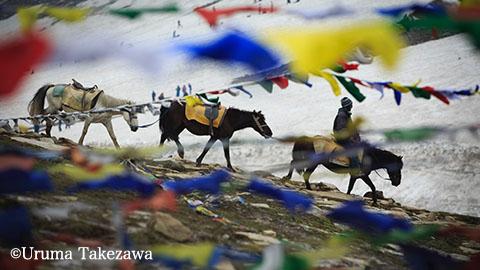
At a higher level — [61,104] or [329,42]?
[329,42]

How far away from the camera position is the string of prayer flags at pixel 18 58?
5.96 feet

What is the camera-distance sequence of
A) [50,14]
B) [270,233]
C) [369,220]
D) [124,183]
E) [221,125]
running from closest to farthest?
[50,14], [124,183], [369,220], [270,233], [221,125]

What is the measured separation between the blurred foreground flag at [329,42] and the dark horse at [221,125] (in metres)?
6.16

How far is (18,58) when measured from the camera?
1.84 m

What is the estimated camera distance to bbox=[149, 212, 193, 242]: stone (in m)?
2.97

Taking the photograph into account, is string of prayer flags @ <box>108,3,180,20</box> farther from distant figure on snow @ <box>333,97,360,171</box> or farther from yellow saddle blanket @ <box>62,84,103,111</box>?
yellow saddle blanket @ <box>62,84,103,111</box>

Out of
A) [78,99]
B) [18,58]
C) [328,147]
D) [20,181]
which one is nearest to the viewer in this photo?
[18,58]

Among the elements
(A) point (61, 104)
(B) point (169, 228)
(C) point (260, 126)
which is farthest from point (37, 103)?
(B) point (169, 228)

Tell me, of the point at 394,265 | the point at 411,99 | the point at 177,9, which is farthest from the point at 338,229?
the point at 411,99

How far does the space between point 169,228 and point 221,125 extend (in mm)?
5481

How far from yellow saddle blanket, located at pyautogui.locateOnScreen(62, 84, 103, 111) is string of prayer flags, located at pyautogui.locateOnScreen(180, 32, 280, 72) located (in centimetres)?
678

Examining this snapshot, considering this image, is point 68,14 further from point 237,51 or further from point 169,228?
point 169,228

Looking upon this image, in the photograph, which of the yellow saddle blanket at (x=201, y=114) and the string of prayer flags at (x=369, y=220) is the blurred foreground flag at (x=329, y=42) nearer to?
the string of prayer flags at (x=369, y=220)

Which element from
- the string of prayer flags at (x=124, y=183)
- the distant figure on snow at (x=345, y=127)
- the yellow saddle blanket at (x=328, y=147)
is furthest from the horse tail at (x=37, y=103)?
the string of prayer flags at (x=124, y=183)
